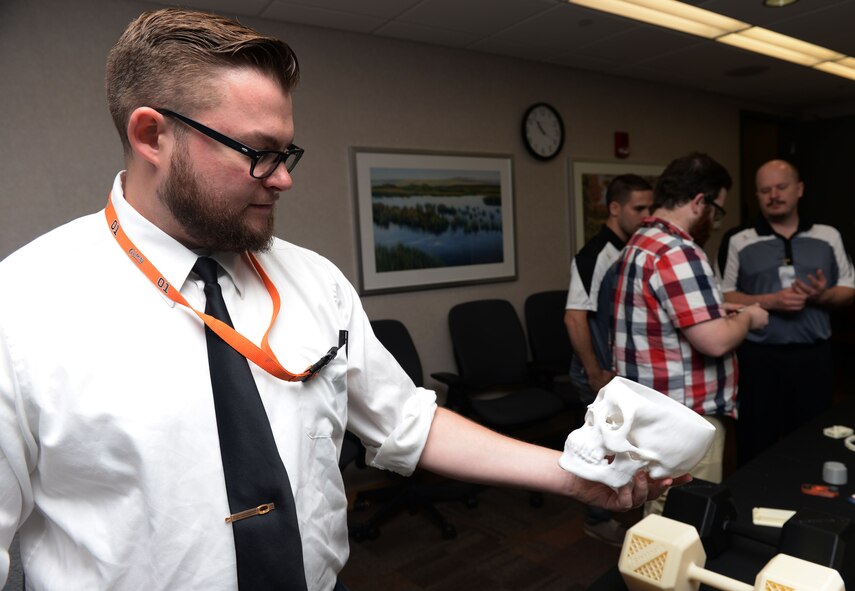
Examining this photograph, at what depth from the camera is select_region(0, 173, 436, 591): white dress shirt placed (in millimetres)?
809

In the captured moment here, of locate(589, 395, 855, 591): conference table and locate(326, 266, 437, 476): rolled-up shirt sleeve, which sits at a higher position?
locate(326, 266, 437, 476): rolled-up shirt sleeve

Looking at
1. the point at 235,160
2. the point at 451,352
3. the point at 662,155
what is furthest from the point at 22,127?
the point at 662,155

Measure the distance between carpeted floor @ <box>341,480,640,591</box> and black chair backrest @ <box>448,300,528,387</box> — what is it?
78cm

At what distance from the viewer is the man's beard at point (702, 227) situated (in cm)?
222

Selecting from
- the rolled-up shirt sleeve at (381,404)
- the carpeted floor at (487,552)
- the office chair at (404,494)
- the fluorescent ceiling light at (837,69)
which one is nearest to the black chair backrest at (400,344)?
the office chair at (404,494)

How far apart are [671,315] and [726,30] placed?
8.74 ft

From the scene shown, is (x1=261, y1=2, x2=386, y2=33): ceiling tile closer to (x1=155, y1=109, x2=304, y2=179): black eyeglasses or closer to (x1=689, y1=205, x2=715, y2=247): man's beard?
(x1=689, y1=205, x2=715, y2=247): man's beard

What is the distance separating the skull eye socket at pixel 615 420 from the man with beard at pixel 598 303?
6.32 ft

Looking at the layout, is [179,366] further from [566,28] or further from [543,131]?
[543,131]

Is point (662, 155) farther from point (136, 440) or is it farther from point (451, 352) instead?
point (136, 440)

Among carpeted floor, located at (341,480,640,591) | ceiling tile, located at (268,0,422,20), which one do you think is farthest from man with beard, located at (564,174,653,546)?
ceiling tile, located at (268,0,422,20)

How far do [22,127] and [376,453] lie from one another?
250cm

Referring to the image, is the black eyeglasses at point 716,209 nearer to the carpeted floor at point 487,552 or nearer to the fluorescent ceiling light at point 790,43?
the carpeted floor at point 487,552

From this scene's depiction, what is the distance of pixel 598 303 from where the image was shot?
2955 millimetres
